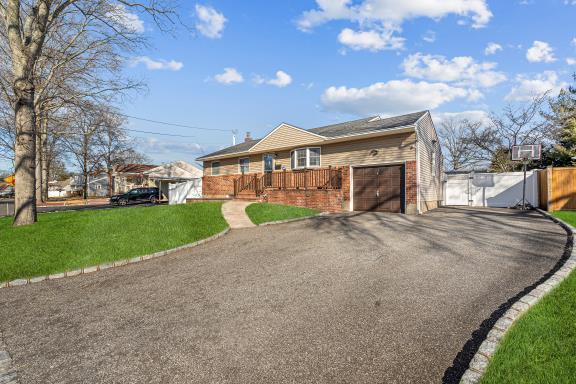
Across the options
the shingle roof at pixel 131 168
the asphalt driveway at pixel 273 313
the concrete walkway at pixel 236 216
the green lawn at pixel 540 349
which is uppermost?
the shingle roof at pixel 131 168

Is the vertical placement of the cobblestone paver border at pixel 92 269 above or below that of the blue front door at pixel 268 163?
below

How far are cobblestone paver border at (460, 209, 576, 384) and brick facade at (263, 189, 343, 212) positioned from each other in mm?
9555

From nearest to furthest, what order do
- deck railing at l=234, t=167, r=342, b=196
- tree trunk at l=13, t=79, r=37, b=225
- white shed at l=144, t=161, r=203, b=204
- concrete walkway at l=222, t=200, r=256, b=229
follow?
1. tree trunk at l=13, t=79, r=37, b=225
2. concrete walkway at l=222, t=200, r=256, b=229
3. deck railing at l=234, t=167, r=342, b=196
4. white shed at l=144, t=161, r=203, b=204

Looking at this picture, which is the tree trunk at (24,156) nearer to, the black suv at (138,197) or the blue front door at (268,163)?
the blue front door at (268,163)

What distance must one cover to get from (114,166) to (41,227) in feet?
137

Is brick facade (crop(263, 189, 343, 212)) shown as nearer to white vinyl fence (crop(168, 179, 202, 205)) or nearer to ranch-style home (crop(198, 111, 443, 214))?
ranch-style home (crop(198, 111, 443, 214))

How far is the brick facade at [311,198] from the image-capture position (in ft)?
46.6

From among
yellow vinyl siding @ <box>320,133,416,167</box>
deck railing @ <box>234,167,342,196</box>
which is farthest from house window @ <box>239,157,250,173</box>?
yellow vinyl siding @ <box>320,133,416,167</box>

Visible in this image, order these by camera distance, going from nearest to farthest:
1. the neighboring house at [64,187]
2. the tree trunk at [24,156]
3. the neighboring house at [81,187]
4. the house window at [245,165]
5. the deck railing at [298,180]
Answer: the tree trunk at [24,156] → the deck railing at [298,180] → the house window at [245,165] → the neighboring house at [81,187] → the neighboring house at [64,187]

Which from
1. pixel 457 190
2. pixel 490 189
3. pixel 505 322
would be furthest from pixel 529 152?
pixel 505 322

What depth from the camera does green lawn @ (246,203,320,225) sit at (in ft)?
37.6

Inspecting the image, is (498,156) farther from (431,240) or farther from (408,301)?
(408,301)

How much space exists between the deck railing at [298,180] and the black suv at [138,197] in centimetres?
1559

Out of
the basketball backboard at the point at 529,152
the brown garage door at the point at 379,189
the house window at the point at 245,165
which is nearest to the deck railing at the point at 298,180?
the brown garage door at the point at 379,189
